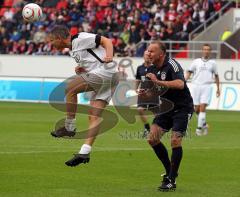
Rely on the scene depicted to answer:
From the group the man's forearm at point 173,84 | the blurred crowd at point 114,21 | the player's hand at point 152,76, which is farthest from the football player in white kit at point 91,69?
the blurred crowd at point 114,21

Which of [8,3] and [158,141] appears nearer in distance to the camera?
[158,141]

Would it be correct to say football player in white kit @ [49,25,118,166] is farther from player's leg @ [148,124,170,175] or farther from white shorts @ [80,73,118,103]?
player's leg @ [148,124,170,175]

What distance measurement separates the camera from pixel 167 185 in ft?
36.2

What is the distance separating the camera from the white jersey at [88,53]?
12.5 meters

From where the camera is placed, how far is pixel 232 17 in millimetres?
36781

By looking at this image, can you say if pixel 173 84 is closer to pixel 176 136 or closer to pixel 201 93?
pixel 176 136

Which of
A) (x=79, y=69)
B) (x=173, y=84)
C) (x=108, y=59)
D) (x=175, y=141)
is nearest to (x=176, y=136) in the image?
(x=175, y=141)

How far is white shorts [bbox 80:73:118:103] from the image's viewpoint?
41.6ft

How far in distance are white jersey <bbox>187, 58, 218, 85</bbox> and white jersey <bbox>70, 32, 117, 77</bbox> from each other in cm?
901

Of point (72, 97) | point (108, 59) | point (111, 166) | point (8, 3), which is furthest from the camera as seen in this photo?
point (8, 3)

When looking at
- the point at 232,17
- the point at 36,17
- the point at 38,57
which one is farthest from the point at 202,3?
the point at 36,17

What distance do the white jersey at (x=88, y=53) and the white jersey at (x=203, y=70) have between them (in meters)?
9.01

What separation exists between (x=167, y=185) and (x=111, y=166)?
2790mm

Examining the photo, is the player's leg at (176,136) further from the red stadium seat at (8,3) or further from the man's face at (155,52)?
the red stadium seat at (8,3)
